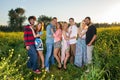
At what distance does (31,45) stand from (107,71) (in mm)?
5193

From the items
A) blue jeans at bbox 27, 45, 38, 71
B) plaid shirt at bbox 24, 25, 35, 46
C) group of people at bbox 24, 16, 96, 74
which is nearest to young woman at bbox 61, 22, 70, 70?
group of people at bbox 24, 16, 96, 74

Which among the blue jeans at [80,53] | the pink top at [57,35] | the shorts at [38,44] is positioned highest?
the pink top at [57,35]

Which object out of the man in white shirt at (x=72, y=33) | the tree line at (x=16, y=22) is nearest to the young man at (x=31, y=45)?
the man in white shirt at (x=72, y=33)

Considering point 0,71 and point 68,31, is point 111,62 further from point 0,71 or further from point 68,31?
point 68,31

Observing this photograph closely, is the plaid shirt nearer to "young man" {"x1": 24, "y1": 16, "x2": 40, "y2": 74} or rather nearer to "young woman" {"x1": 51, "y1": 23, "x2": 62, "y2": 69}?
"young man" {"x1": 24, "y1": 16, "x2": 40, "y2": 74}

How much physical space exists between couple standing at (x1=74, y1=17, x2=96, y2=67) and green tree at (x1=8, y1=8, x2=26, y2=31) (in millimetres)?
18067

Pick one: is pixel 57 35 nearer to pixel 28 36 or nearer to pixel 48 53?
pixel 48 53

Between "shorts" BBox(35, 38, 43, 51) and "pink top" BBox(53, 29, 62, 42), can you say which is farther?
"pink top" BBox(53, 29, 62, 42)

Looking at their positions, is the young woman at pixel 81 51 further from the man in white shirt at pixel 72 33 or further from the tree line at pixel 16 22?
the tree line at pixel 16 22

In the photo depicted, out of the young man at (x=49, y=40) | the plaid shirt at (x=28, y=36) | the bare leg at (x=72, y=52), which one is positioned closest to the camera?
the plaid shirt at (x=28, y=36)

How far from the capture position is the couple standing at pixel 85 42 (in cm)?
1669

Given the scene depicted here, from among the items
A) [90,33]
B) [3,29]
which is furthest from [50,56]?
[3,29]

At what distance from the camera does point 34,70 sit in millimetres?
16438

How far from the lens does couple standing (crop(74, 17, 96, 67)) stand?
54.7ft
